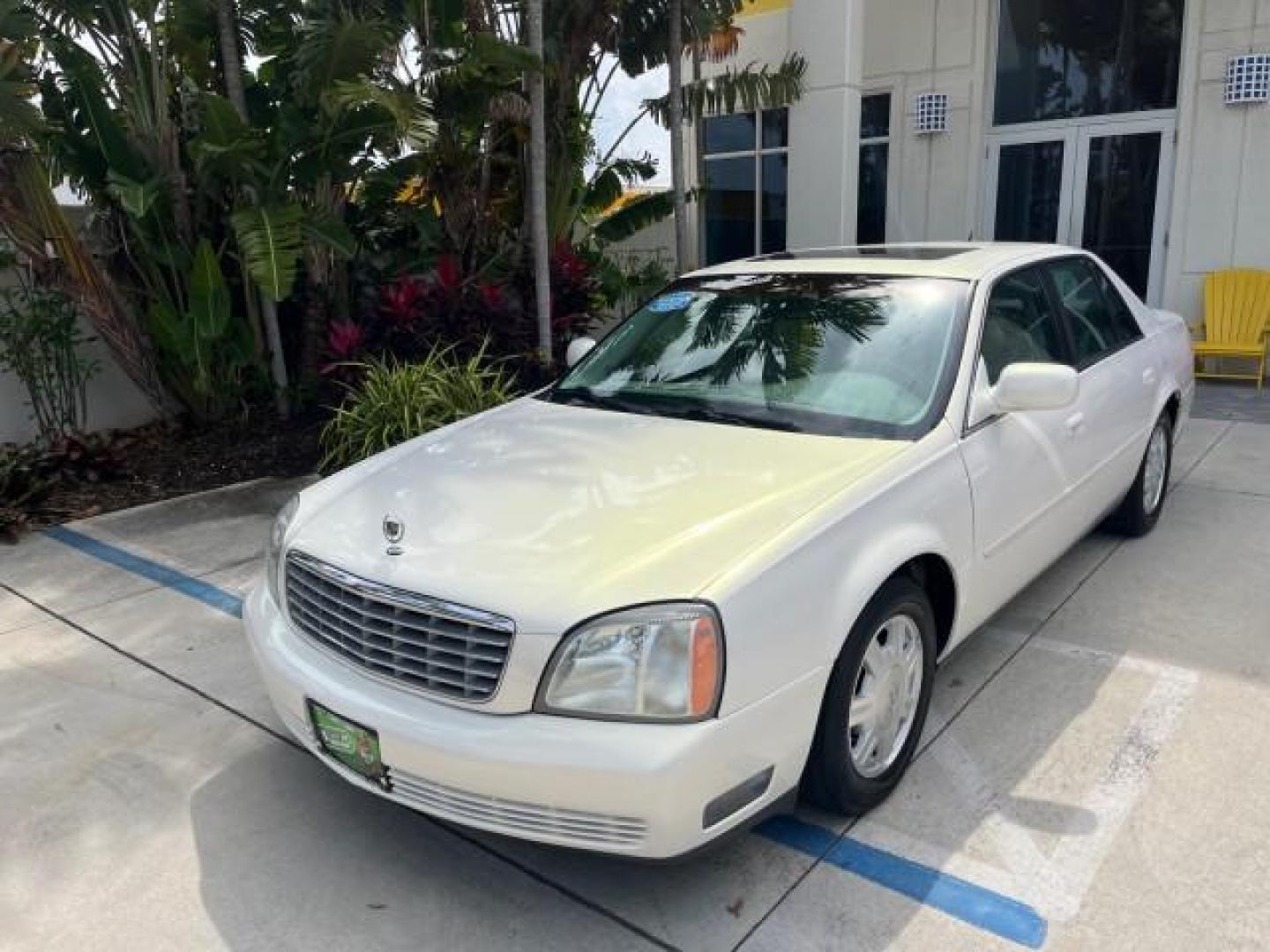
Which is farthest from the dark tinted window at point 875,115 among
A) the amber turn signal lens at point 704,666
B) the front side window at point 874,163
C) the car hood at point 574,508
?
the amber turn signal lens at point 704,666

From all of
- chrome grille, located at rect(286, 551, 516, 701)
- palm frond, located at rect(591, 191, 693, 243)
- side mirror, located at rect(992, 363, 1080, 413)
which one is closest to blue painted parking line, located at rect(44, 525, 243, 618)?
chrome grille, located at rect(286, 551, 516, 701)

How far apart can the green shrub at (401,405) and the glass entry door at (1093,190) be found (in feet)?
24.1

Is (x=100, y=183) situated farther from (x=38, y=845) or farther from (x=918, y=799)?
(x=918, y=799)

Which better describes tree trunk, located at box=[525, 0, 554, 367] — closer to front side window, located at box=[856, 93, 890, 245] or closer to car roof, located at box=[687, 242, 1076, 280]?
car roof, located at box=[687, 242, 1076, 280]

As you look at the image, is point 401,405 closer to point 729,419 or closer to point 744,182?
point 729,419

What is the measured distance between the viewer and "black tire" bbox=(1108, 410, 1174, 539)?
516 cm

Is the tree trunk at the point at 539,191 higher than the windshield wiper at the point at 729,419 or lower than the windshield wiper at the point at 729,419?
higher

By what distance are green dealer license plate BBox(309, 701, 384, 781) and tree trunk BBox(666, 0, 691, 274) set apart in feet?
26.4

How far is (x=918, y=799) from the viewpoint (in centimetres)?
312

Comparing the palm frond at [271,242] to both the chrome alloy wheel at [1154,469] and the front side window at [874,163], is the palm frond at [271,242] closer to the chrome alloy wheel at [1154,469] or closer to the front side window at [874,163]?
the chrome alloy wheel at [1154,469]

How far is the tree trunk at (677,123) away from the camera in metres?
9.20

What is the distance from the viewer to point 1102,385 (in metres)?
4.41

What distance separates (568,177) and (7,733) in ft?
23.8

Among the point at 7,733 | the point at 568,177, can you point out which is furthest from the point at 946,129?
the point at 7,733
